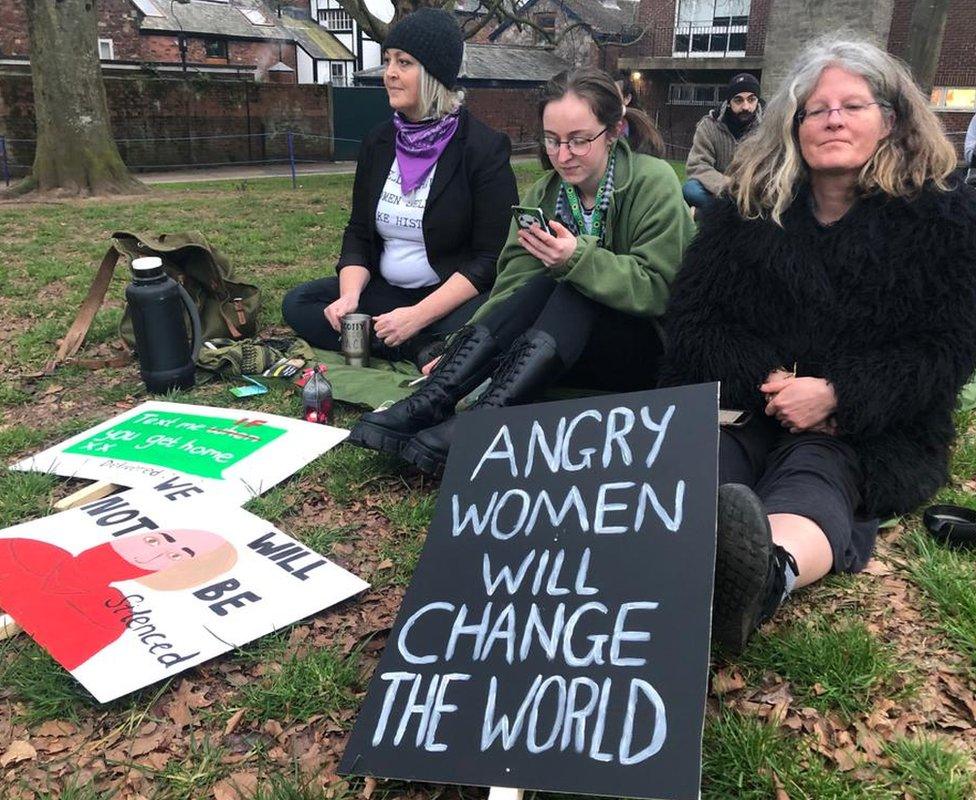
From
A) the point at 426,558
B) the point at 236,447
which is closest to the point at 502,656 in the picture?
the point at 426,558

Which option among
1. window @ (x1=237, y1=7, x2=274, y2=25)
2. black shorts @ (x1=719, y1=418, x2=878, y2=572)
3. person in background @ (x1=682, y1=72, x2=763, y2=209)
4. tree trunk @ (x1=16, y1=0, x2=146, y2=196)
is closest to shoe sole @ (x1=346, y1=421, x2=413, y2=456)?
black shorts @ (x1=719, y1=418, x2=878, y2=572)

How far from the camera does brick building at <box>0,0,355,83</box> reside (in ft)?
86.7

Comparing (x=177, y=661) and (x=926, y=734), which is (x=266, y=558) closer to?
(x=177, y=661)

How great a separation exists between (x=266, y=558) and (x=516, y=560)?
873mm

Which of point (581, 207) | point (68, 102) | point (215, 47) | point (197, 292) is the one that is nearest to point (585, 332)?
point (581, 207)

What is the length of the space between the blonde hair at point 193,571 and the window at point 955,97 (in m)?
25.9

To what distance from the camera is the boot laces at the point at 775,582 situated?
5.83ft

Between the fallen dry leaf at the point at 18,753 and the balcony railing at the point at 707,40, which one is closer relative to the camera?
the fallen dry leaf at the point at 18,753

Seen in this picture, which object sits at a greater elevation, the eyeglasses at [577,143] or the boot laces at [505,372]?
the eyeglasses at [577,143]

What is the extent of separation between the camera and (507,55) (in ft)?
111

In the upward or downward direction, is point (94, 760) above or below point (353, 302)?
below

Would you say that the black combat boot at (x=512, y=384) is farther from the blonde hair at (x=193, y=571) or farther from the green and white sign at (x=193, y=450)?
the blonde hair at (x=193, y=571)

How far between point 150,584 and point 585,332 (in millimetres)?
1560

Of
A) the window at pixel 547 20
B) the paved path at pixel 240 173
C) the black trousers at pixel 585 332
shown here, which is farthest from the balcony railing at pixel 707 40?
the black trousers at pixel 585 332
